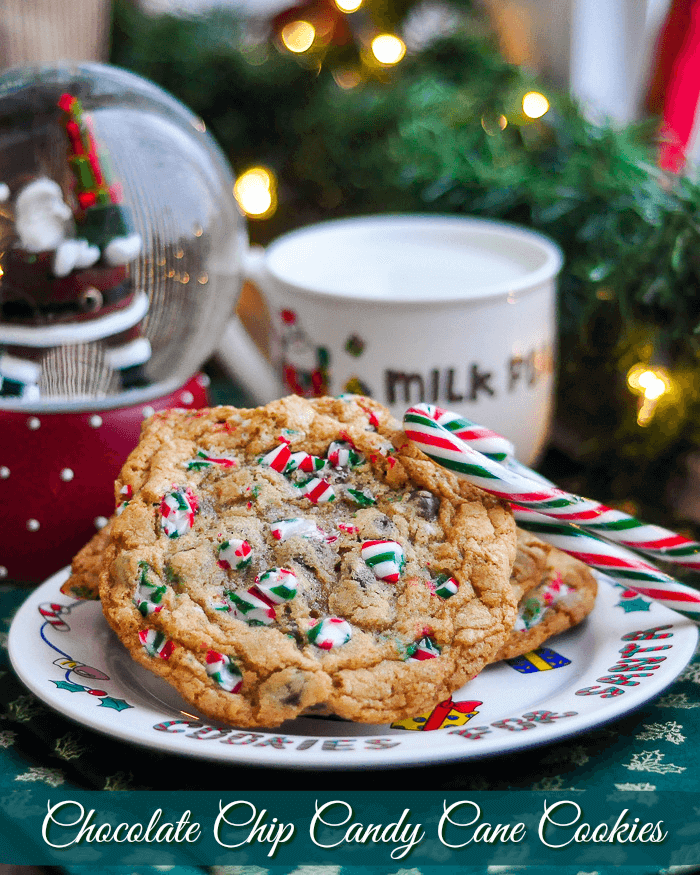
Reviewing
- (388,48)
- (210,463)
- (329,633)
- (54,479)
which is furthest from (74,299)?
(388,48)

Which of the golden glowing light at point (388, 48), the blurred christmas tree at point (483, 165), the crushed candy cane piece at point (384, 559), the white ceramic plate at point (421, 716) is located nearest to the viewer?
the white ceramic plate at point (421, 716)

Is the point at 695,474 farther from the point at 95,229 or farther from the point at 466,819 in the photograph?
the point at 95,229

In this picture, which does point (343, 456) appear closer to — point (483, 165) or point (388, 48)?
point (483, 165)

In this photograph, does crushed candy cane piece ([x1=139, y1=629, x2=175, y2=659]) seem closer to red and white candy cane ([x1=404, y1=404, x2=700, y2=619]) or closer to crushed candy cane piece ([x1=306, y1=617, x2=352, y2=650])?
crushed candy cane piece ([x1=306, y1=617, x2=352, y2=650])

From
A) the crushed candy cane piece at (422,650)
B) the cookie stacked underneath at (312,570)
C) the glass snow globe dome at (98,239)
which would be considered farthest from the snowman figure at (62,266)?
the crushed candy cane piece at (422,650)

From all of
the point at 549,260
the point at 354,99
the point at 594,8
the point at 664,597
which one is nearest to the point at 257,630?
the point at 664,597

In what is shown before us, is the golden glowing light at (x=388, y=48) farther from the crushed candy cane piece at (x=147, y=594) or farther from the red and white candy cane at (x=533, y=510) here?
the crushed candy cane piece at (x=147, y=594)

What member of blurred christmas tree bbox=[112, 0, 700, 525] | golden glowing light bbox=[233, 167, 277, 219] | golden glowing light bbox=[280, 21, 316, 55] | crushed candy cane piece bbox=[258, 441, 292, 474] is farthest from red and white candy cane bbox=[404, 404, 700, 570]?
golden glowing light bbox=[280, 21, 316, 55]

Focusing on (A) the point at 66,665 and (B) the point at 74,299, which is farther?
(B) the point at 74,299
